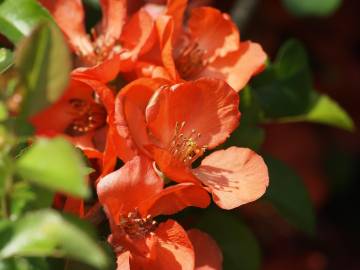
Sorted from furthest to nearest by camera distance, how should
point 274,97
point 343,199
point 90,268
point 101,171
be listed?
1. point 343,199
2. point 274,97
3. point 101,171
4. point 90,268

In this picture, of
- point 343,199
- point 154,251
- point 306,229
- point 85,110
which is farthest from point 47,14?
point 343,199

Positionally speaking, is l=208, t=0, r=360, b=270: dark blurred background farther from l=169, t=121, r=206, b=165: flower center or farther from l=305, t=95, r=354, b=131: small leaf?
l=169, t=121, r=206, b=165: flower center

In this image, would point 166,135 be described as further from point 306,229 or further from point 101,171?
point 306,229

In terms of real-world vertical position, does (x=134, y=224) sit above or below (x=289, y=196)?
above

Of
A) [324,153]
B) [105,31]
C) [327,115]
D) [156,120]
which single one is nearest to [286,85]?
[327,115]

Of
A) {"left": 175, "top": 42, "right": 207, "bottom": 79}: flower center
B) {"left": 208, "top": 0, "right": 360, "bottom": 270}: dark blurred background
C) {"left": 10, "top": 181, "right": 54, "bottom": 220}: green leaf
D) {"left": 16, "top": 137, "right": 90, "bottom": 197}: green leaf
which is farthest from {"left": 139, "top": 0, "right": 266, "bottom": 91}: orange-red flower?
{"left": 208, "top": 0, "right": 360, "bottom": 270}: dark blurred background

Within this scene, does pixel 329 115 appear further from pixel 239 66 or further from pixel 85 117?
pixel 85 117

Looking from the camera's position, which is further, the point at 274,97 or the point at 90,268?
the point at 274,97
